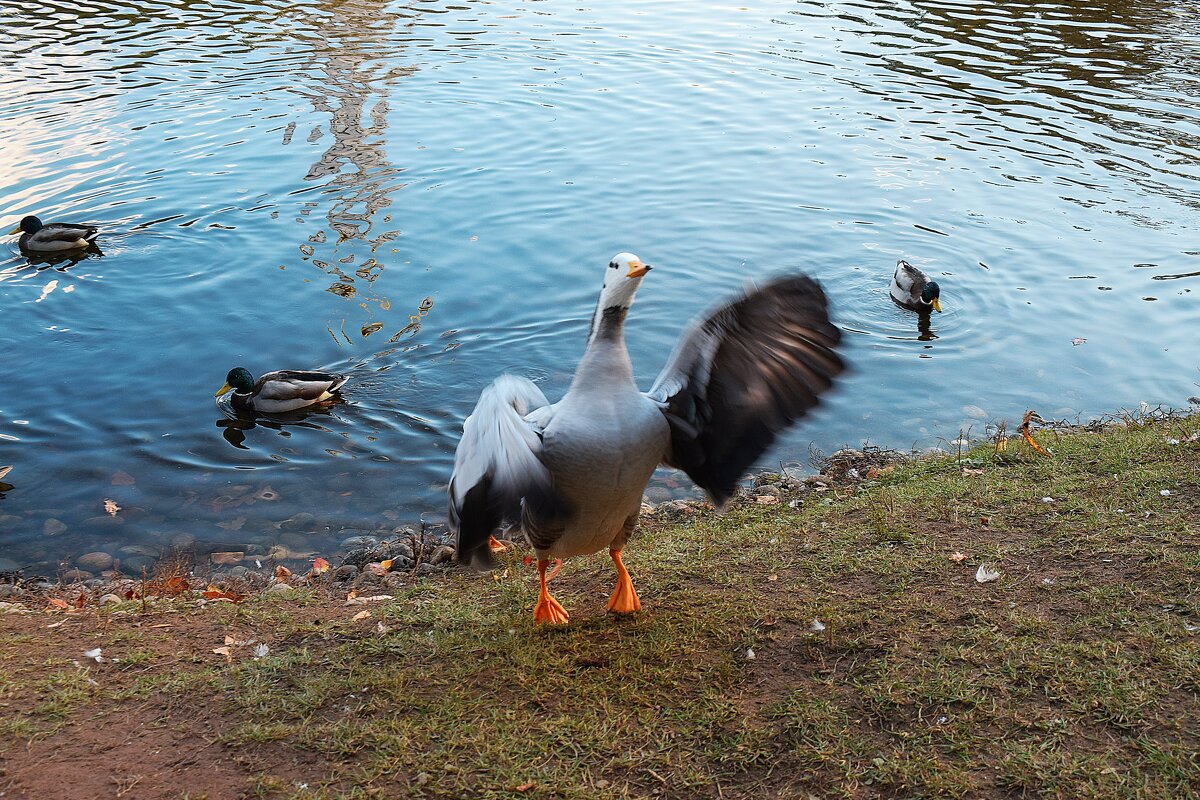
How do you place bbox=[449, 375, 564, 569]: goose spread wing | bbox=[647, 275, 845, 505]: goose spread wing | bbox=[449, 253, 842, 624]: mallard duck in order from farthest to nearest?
bbox=[647, 275, 845, 505]: goose spread wing
bbox=[449, 253, 842, 624]: mallard duck
bbox=[449, 375, 564, 569]: goose spread wing

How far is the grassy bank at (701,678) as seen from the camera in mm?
3752

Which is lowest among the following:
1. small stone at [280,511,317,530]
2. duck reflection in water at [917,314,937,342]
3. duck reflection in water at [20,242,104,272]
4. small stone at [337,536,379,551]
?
small stone at [280,511,317,530]

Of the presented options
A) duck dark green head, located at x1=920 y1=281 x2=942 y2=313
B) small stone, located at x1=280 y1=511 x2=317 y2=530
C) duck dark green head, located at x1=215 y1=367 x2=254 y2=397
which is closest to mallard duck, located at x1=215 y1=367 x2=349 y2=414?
duck dark green head, located at x1=215 y1=367 x2=254 y2=397

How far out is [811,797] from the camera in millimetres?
3639

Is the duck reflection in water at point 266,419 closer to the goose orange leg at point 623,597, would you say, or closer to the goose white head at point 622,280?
the goose orange leg at point 623,597

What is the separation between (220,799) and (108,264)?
9.92 meters

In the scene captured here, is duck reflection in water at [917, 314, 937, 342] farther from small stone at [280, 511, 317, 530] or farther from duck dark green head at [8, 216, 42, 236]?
duck dark green head at [8, 216, 42, 236]

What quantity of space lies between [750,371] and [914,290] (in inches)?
277

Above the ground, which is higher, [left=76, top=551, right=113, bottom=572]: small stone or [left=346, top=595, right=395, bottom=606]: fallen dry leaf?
[left=346, top=595, right=395, bottom=606]: fallen dry leaf

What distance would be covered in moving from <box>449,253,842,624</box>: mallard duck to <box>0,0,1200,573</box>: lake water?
3.23 meters

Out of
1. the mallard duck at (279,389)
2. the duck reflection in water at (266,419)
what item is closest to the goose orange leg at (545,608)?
the duck reflection in water at (266,419)

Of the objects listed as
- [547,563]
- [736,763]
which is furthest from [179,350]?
[736,763]

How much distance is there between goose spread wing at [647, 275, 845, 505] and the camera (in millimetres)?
4594

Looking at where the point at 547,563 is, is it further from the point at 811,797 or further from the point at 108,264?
the point at 108,264
